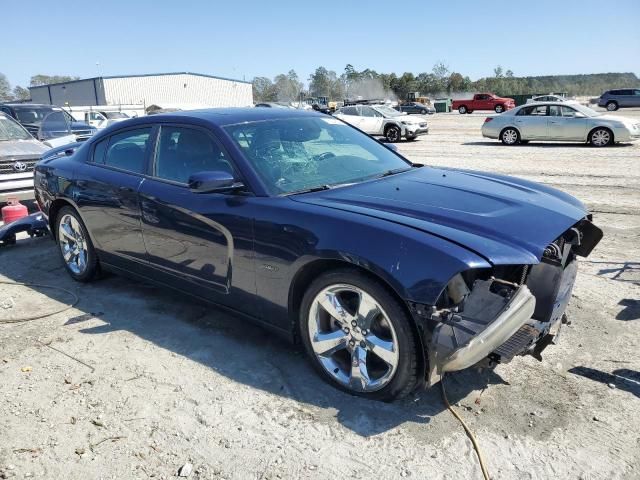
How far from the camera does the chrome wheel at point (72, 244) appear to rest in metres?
5.02

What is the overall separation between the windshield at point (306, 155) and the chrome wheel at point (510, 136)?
14203mm

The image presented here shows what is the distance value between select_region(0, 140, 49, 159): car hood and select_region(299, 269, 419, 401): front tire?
7.17 m

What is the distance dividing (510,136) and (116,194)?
1547 centimetres

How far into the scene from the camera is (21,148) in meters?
8.62

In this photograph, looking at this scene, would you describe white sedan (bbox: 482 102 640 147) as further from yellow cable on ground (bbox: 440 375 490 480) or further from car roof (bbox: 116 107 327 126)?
yellow cable on ground (bbox: 440 375 490 480)

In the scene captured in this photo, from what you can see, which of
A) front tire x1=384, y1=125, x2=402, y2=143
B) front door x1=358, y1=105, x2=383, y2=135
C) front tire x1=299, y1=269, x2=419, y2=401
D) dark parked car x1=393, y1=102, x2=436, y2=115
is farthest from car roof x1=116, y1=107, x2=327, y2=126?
dark parked car x1=393, y1=102, x2=436, y2=115

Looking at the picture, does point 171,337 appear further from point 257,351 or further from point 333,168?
point 333,168

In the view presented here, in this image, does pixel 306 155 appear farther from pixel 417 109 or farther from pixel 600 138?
pixel 417 109

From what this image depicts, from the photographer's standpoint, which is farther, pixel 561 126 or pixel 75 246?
pixel 561 126

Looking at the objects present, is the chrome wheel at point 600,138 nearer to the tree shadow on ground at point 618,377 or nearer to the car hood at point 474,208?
the car hood at point 474,208

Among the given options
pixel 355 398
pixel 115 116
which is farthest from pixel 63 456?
pixel 115 116

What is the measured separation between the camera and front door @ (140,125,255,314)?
3.42m

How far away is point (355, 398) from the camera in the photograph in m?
3.03

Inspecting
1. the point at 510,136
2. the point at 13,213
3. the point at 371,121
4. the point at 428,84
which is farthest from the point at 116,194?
the point at 428,84
